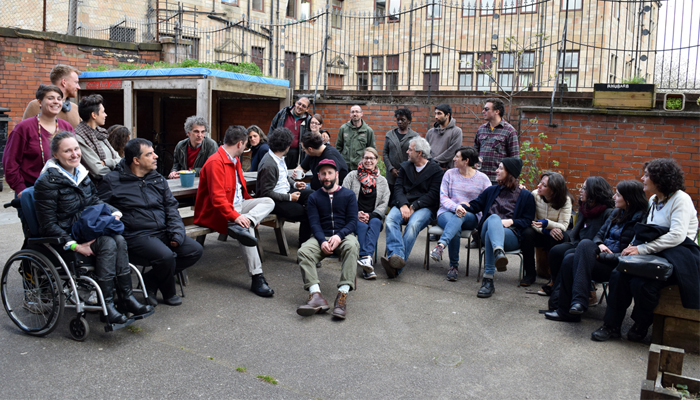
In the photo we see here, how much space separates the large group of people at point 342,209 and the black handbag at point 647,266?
0.08 meters

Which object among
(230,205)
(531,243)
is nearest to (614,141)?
(531,243)

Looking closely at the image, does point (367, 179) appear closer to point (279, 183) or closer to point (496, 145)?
point (279, 183)

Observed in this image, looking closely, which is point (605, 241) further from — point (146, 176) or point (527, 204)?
point (146, 176)

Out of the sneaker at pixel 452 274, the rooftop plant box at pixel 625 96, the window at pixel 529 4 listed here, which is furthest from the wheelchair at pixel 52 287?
the window at pixel 529 4

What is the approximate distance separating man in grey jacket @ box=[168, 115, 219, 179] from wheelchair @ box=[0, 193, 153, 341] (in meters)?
2.29

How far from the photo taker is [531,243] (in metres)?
5.47

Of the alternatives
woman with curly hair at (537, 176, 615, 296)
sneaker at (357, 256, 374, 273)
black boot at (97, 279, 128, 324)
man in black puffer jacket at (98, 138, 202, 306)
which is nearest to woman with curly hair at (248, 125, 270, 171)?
sneaker at (357, 256, 374, 273)

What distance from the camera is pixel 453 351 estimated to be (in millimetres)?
3961

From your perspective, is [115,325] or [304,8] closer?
[115,325]

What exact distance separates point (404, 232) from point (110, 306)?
10.1 ft

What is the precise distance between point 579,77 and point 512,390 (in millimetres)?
6339

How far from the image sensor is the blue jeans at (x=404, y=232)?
5.68 meters

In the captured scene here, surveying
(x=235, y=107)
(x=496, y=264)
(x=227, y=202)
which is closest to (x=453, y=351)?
(x=496, y=264)

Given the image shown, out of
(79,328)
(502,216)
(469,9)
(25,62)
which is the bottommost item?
(79,328)
